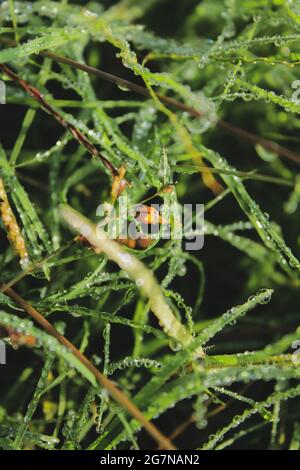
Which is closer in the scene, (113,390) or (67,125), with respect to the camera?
(113,390)

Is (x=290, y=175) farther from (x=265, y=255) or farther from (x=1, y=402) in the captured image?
(x=1, y=402)

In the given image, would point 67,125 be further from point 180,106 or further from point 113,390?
point 113,390

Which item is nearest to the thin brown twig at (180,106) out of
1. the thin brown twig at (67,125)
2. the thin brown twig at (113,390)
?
the thin brown twig at (67,125)

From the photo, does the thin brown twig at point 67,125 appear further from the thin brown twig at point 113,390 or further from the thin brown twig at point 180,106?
Answer: the thin brown twig at point 113,390

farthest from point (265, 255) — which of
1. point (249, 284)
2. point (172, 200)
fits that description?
point (172, 200)

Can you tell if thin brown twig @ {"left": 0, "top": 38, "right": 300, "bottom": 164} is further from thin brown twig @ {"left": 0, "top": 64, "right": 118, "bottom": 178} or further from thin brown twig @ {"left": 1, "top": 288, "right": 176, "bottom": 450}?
thin brown twig @ {"left": 1, "top": 288, "right": 176, "bottom": 450}

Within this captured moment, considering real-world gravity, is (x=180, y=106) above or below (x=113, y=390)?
above

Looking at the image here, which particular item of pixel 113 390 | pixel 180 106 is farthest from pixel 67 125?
pixel 113 390

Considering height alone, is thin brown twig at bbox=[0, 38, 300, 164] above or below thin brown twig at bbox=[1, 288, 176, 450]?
above

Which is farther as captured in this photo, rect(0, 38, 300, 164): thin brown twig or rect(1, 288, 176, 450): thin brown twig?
rect(0, 38, 300, 164): thin brown twig

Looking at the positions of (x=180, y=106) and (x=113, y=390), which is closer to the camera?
(x=113, y=390)

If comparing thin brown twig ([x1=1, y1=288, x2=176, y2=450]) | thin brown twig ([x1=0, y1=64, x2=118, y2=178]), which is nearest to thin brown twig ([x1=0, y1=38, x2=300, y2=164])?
thin brown twig ([x1=0, y1=64, x2=118, y2=178])
